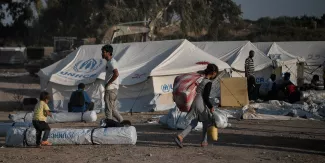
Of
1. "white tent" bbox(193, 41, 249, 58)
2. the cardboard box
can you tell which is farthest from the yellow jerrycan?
"white tent" bbox(193, 41, 249, 58)

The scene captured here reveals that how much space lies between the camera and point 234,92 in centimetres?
1521

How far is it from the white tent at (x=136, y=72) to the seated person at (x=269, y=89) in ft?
6.03

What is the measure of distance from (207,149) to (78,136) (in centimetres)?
228

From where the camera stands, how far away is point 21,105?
1834 centimetres

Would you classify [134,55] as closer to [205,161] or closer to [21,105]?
[21,105]

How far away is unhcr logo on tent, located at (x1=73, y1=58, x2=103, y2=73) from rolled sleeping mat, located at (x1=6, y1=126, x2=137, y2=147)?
24.2ft

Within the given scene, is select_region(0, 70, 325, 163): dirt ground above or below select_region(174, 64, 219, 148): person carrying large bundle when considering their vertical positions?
below

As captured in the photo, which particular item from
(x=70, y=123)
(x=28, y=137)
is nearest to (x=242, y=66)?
(x=70, y=123)

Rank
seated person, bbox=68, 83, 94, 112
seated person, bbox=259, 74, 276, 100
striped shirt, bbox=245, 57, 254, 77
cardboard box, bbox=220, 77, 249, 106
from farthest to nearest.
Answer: seated person, bbox=259, 74, 276, 100
striped shirt, bbox=245, 57, 254, 77
cardboard box, bbox=220, 77, 249, 106
seated person, bbox=68, 83, 94, 112

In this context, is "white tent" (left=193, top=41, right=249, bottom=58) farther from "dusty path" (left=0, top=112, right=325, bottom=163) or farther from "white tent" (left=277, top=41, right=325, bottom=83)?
"dusty path" (left=0, top=112, right=325, bottom=163)

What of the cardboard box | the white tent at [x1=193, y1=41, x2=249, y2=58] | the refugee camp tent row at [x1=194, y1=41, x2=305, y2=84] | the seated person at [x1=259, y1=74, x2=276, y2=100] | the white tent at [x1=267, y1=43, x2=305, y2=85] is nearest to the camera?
the cardboard box

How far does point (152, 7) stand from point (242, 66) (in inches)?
1122

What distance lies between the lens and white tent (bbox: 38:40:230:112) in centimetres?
1590

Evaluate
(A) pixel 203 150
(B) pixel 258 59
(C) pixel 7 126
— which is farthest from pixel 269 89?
(C) pixel 7 126
